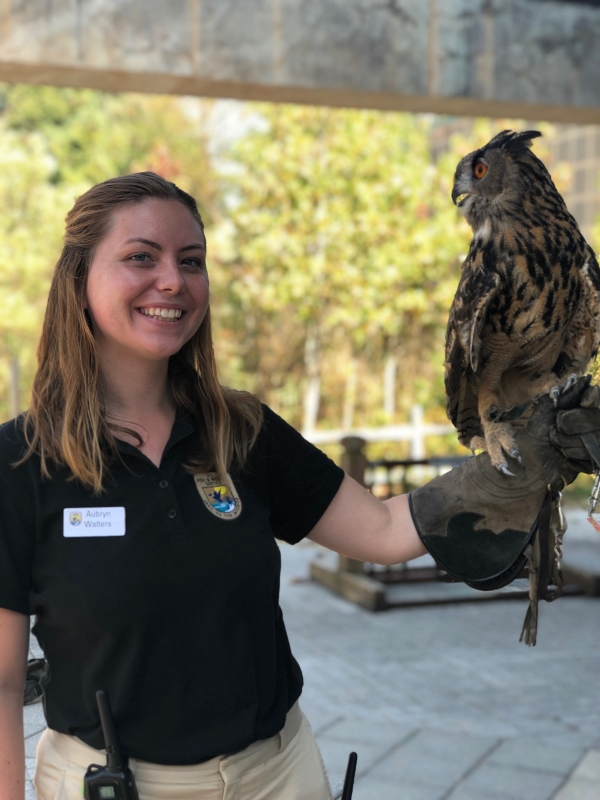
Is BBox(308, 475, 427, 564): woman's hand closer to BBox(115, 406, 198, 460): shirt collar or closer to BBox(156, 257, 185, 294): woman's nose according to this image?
BBox(115, 406, 198, 460): shirt collar

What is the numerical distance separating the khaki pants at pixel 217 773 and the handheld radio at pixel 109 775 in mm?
50

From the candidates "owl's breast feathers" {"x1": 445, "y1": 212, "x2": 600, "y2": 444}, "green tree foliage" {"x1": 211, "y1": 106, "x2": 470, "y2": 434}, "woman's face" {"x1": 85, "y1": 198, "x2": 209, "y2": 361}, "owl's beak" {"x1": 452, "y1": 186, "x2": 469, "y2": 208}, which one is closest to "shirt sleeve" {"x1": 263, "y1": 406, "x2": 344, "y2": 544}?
"woman's face" {"x1": 85, "y1": 198, "x2": 209, "y2": 361}

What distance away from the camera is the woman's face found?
158 cm

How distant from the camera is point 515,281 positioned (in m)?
2.29

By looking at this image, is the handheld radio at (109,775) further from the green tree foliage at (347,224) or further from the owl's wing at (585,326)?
the green tree foliage at (347,224)

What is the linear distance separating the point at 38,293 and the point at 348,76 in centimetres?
872

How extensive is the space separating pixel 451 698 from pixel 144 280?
3.66 metres

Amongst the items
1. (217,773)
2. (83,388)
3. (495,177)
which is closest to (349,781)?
(217,773)

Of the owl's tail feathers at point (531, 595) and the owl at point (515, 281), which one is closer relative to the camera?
the owl's tail feathers at point (531, 595)

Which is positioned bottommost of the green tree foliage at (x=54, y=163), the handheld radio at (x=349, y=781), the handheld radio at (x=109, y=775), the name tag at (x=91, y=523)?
the handheld radio at (x=349, y=781)

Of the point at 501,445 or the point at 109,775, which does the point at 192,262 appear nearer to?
the point at 501,445

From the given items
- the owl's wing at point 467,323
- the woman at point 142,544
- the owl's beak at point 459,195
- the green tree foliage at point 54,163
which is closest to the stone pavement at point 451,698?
the woman at point 142,544

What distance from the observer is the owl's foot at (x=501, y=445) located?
6.00 feet

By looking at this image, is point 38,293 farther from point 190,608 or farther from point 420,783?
point 190,608
